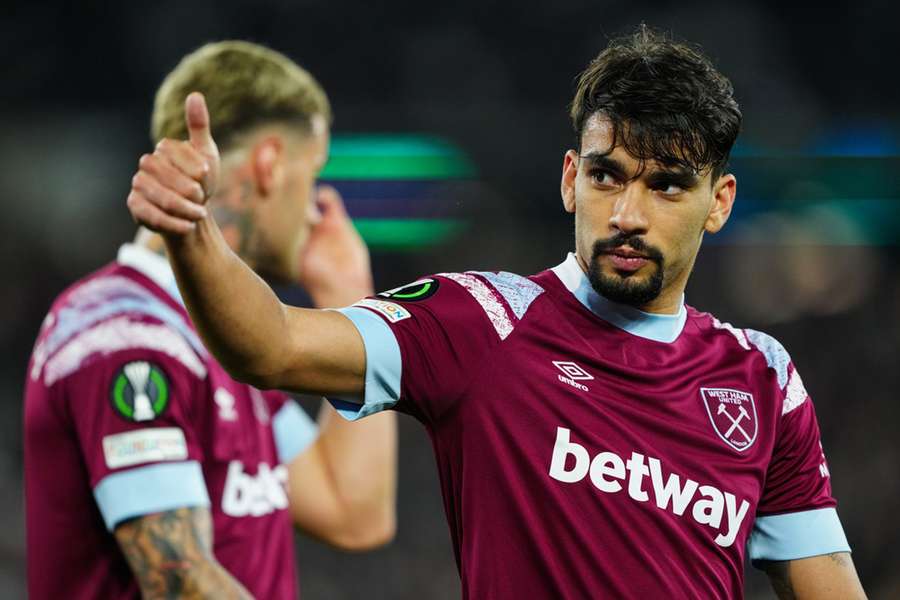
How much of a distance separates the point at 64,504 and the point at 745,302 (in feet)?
21.4

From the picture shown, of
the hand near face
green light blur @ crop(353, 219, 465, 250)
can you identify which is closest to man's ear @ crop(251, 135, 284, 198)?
the hand near face

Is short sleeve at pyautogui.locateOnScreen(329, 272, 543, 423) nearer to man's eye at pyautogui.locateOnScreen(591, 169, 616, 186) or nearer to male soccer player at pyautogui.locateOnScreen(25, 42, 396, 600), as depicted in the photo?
man's eye at pyautogui.locateOnScreen(591, 169, 616, 186)

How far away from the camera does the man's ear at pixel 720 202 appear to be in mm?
2496

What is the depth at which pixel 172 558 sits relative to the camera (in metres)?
2.73

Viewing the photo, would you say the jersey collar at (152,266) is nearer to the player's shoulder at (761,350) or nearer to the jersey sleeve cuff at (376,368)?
the jersey sleeve cuff at (376,368)

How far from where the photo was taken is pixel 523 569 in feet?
6.95

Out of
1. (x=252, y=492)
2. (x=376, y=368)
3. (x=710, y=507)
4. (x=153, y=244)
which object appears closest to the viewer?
(x=376, y=368)

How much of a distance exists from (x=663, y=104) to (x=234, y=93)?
1637 mm

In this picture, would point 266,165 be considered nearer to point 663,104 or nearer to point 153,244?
point 153,244

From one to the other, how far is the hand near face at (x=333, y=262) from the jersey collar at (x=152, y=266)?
1047 millimetres

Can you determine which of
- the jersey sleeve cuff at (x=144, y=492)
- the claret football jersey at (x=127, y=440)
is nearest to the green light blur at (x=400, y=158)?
the claret football jersey at (x=127, y=440)

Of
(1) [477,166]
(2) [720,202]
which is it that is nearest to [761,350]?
(2) [720,202]

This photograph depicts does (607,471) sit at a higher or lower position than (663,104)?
lower

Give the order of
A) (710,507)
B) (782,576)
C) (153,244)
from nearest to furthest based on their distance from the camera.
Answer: (710,507)
(782,576)
(153,244)
